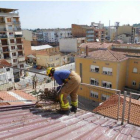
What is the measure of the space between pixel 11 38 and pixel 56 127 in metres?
34.0

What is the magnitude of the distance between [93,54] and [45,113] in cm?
1602

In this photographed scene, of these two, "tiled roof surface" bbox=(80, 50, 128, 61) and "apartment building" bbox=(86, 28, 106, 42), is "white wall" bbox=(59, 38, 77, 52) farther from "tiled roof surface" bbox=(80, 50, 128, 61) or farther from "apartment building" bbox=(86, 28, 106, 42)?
"tiled roof surface" bbox=(80, 50, 128, 61)

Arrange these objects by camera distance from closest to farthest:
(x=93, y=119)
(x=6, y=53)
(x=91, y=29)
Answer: (x=93, y=119) → (x=6, y=53) → (x=91, y=29)

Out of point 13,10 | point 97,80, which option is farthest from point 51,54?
point 97,80

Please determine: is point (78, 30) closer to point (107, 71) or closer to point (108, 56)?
point (108, 56)

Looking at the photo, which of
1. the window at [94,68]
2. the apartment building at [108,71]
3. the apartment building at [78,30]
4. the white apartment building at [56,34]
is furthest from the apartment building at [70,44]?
the window at [94,68]

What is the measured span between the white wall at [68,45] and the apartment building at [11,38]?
13666 millimetres

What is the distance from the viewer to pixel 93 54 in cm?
1942

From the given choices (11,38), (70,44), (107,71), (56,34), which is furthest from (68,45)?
(107,71)

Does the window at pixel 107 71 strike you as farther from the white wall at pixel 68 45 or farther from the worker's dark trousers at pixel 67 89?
the white wall at pixel 68 45

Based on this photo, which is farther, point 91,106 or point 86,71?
point 86,71

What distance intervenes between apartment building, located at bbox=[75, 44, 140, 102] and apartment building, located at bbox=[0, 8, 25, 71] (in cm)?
1996

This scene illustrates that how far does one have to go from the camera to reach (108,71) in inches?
708

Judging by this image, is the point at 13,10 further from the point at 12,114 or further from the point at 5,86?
the point at 12,114
